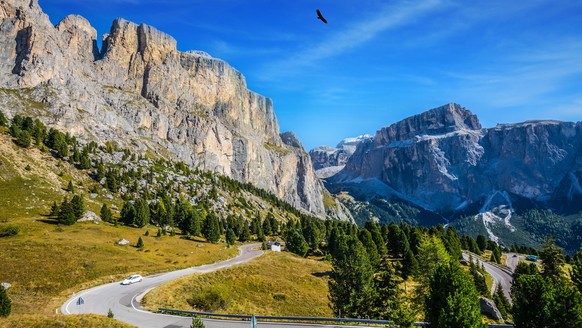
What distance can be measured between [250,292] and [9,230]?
5468 cm

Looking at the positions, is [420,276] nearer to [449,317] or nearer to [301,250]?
[449,317]

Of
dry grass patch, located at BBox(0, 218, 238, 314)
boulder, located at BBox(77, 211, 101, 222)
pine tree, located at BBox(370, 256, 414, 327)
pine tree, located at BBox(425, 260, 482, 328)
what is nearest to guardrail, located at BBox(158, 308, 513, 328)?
pine tree, located at BBox(425, 260, 482, 328)

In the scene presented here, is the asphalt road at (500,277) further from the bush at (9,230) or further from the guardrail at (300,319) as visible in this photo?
the bush at (9,230)

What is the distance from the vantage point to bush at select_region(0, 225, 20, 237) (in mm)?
69375

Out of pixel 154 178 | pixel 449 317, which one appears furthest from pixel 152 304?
pixel 154 178

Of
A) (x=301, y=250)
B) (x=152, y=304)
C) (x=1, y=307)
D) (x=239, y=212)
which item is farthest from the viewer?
(x=239, y=212)

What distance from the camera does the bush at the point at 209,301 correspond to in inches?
1657

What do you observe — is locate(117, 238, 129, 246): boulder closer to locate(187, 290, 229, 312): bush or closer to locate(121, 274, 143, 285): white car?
locate(121, 274, 143, 285): white car

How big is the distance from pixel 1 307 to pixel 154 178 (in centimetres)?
15162

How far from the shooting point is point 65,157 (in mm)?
139625

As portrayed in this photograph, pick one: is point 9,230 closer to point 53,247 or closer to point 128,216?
point 53,247

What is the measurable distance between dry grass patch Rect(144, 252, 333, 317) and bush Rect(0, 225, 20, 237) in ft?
146

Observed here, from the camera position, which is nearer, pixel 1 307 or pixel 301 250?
pixel 1 307

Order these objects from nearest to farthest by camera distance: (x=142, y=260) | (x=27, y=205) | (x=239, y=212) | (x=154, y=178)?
(x=142, y=260), (x=27, y=205), (x=154, y=178), (x=239, y=212)
